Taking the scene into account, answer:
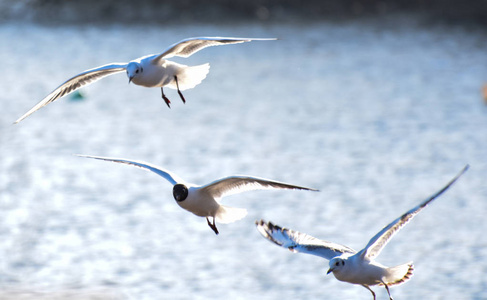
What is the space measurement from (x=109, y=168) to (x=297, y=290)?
8.89 metres

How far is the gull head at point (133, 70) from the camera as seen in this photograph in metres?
6.24

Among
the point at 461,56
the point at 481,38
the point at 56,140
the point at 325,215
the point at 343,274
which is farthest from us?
the point at 481,38

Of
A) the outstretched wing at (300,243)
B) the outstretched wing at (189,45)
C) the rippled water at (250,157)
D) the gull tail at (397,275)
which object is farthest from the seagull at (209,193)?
the rippled water at (250,157)

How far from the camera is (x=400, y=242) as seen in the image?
661 inches

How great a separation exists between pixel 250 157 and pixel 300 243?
47.4 ft

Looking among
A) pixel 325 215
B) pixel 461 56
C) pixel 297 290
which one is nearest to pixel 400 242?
pixel 325 215

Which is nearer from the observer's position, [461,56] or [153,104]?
[153,104]

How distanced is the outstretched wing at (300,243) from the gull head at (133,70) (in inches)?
67.8

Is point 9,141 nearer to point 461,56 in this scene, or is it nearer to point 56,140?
point 56,140

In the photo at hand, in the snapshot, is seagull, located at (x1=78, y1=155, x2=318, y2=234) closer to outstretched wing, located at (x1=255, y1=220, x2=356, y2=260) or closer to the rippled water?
outstretched wing, located at (x1=255, y1=220, x2=356, y2=260)

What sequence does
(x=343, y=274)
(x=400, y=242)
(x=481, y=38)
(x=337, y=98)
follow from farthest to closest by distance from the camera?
(x=481, y=38) → (x=337, y=98) → (x=400, y=242) → (x=343, y=274)

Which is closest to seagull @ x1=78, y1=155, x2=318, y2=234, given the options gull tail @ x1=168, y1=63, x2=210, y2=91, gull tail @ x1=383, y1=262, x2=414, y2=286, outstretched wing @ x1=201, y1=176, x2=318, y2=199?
outstretched wing @ x1=201, y1=176, x2=318, y2=199

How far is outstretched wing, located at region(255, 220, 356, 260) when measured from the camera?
23.0 ft

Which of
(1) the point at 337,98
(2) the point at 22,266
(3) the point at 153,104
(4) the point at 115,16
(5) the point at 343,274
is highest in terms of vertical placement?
(4) the point at 115,16
